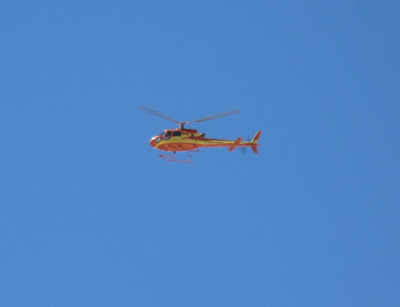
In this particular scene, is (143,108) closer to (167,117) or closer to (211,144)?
(167,117)

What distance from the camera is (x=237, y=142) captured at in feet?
116

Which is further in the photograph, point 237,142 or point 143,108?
point 237,142

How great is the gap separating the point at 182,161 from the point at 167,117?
245 cm

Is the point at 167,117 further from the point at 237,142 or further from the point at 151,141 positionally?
the point at 237,142

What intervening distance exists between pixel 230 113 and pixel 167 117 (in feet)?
11.8

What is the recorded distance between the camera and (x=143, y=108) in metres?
32.0

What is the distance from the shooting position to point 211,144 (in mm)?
35312

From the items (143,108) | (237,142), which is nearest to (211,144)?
(237,142)

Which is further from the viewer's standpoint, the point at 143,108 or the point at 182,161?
the point at 182,161

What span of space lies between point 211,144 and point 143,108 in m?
5.02

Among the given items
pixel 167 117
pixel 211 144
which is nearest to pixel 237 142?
pixel 211 144

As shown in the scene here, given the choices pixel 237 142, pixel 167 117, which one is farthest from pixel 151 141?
pixel 237 142

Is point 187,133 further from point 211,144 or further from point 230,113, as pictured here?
point 230,113

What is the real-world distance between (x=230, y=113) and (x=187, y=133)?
11.7 feet
